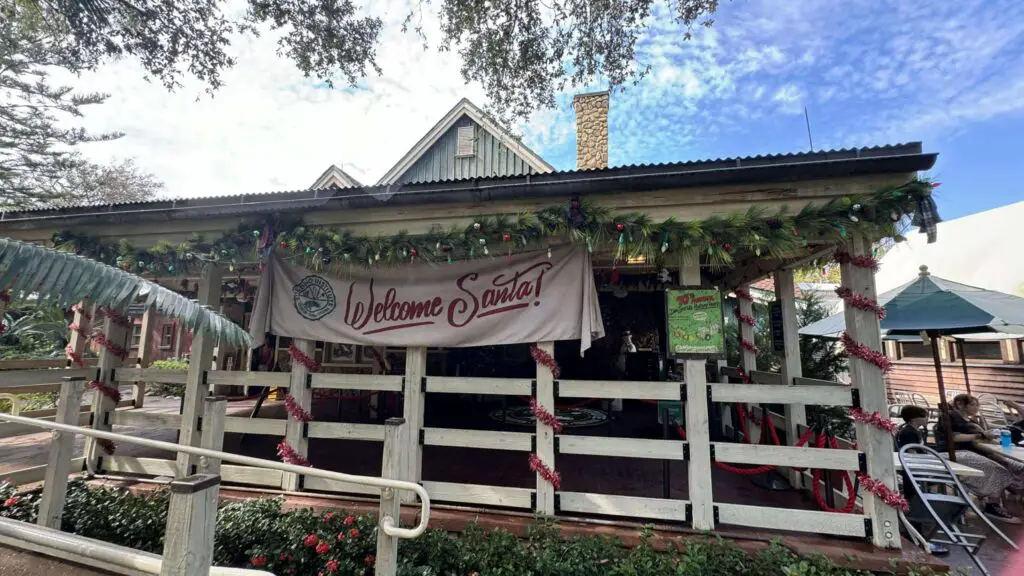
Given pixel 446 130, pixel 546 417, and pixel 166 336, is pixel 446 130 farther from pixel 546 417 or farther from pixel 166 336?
pixel 166 336

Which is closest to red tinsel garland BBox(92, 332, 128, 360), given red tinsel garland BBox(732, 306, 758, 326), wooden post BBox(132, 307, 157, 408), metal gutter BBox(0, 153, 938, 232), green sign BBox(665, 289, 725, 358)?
metal gutter BBox(0, 153, 938, 232)

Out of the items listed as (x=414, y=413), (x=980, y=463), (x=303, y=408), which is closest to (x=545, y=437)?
(x=414, y=413)

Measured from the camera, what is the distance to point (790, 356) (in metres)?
4.23

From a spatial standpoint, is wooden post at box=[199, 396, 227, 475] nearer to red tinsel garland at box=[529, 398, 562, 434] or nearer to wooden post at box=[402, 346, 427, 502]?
wooden post at box=[402, 346, 427, 502]

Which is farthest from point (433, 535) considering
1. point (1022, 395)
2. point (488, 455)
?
point (1022, 395)

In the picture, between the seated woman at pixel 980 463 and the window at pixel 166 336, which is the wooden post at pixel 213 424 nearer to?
the seated woman at pixel 980 463

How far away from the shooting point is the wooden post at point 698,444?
3113mm

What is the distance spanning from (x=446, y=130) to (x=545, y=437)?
30.4 ft

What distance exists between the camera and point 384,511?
192cm

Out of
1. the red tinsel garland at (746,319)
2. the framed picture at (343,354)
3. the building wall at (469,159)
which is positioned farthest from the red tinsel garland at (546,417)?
the building wall at (469,159)

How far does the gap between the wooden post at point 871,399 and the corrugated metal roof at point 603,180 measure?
624 mm

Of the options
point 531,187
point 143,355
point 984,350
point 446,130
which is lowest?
point 143,355

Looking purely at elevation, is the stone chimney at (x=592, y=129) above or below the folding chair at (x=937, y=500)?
above

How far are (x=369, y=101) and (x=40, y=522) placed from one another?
5967 millimetres
